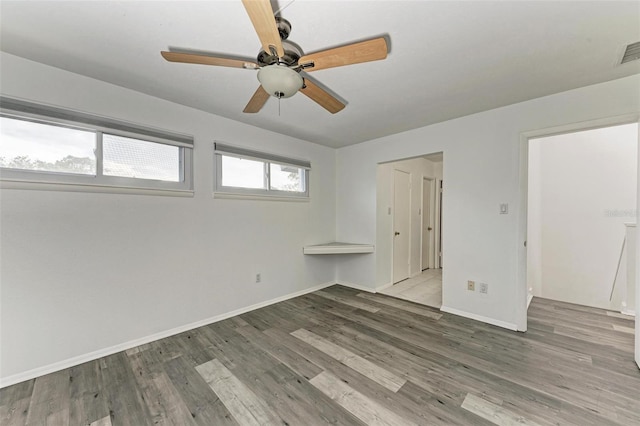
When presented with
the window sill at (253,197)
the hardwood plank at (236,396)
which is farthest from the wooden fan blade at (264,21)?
the hardwood plank at (236,396)

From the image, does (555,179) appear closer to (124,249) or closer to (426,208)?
(426,208)

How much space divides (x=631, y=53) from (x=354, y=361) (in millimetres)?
3177

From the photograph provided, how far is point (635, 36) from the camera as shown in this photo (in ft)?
5.24

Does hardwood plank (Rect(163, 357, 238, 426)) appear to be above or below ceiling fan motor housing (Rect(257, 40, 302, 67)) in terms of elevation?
below

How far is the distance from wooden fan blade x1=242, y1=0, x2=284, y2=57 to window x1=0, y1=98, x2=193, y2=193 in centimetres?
184

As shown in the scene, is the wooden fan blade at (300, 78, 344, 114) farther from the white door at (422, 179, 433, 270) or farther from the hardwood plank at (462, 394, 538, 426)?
the white door at (422, 179, 433, 270)

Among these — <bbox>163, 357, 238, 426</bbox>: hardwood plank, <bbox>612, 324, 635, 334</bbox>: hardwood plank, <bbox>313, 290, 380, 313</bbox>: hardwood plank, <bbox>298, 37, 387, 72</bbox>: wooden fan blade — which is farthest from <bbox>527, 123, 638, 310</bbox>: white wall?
<bbox>163, 357, 238, 426</bbox>: hardwood plank

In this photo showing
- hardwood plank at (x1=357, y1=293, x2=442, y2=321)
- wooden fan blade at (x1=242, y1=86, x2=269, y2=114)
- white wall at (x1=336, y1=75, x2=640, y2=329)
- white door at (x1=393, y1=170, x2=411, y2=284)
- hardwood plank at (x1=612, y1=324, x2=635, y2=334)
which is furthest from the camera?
white door at (x1=393, y1=170, x2=411, y2=284)

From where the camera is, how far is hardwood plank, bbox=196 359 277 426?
152 centimetres

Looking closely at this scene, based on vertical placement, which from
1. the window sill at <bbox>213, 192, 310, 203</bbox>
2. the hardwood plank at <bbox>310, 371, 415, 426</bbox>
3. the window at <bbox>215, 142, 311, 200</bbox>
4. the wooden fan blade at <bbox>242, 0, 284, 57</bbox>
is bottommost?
the hardwood plank at <bbox>310, 371, 415, 426</bbox>

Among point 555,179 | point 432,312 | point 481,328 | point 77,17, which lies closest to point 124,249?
point 77,17

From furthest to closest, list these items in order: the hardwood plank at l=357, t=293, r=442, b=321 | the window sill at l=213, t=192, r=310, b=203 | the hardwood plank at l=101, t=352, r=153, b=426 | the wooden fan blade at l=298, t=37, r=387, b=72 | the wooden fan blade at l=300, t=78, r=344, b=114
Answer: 1. the hardwood plank at l=357, t=293, r=442, b=321
2. the window sill at l=213, t=192, r=310, b=203
3. the wooden fan blade at l=300, t=78, r=344, b=114
4. the hardwood plank at l=101, t=352, r=153, b=426
5. the wooden fan blade at l=298, t=37, r=387, b=72

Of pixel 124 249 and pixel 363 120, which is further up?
pixel 363 120

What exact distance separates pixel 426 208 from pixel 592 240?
8.33ft
